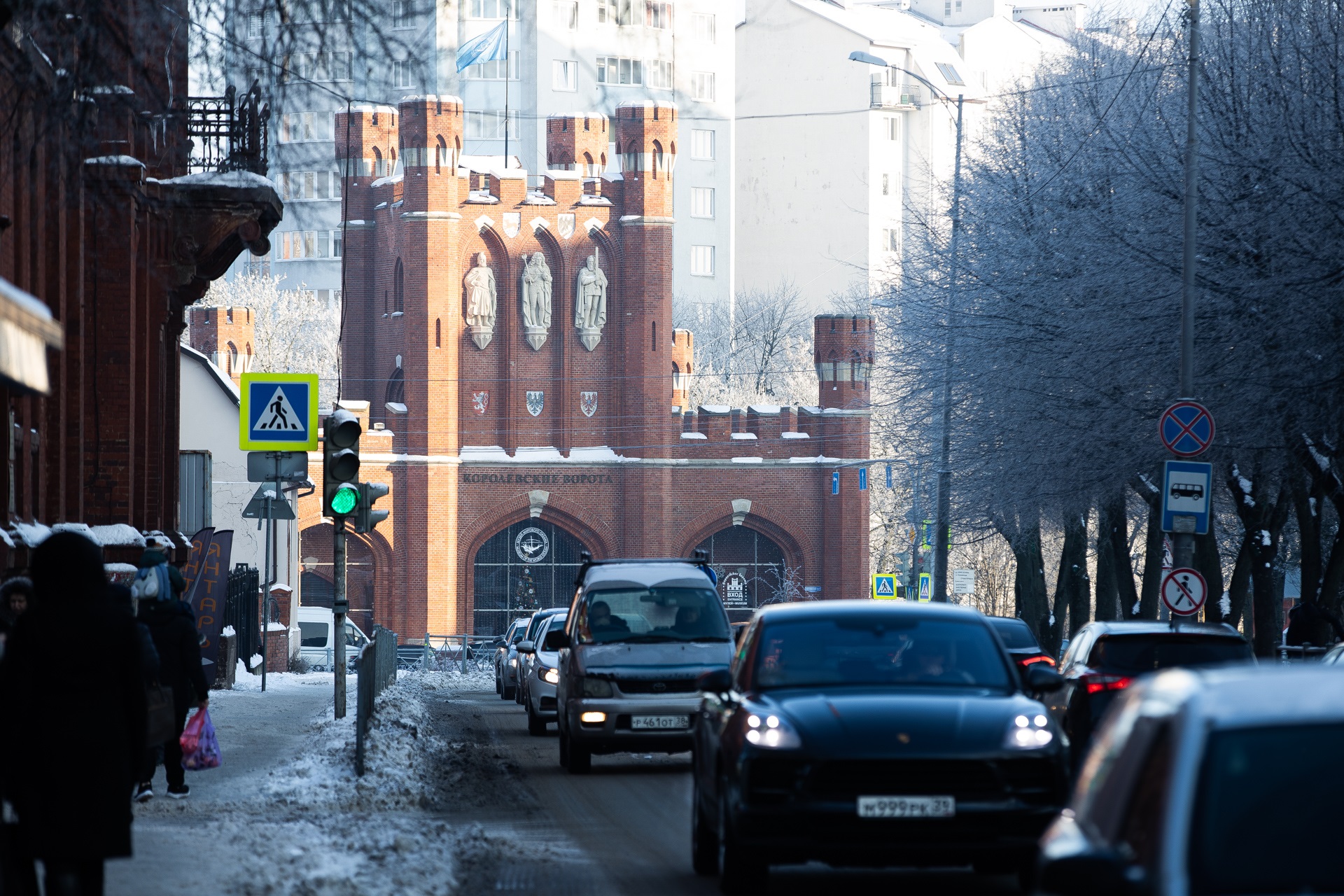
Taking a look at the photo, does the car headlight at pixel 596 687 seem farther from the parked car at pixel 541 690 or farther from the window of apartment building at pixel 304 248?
the window of apartment building at pixel 304 248

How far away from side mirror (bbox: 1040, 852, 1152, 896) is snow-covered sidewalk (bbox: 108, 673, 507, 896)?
5.32 metres

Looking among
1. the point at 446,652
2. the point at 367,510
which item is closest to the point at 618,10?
the point at 367,510

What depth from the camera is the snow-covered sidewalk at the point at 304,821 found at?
9.45m

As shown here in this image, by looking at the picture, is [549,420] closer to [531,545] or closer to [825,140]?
[531,545]

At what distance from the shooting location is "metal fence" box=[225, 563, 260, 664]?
32.7 m

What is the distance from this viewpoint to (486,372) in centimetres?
6588

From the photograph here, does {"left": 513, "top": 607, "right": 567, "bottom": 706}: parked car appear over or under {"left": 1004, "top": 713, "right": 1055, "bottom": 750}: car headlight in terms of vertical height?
under

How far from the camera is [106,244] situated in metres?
21.7

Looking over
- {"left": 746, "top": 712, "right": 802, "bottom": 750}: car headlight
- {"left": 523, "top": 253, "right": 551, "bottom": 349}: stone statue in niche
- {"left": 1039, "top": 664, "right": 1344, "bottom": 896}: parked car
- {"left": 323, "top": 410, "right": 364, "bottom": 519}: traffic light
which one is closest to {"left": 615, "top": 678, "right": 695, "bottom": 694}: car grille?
{"left": 323, "top": 410, "right": 364, "bottom": 519}: traffic light

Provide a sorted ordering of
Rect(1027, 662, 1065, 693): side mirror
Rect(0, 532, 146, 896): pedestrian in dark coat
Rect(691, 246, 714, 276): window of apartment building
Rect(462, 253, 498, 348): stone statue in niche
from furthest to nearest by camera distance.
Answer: Rect(691, 246, 714, 276): window of apartment building < Rect(462, 253, 498, 348): stone statue in niche < Rect(1027, 662, 1065, 693): side mirror < Rect(0, 532, 146, 896): pedestrian in dark coat

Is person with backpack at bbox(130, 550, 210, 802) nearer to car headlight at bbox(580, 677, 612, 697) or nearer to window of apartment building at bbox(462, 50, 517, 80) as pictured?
car headlight at bbox(580, 677, 612, 697)

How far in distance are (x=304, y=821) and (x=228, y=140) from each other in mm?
11836

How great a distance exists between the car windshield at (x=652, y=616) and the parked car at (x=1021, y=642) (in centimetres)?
319

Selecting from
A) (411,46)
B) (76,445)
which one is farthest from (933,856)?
(76,445)
